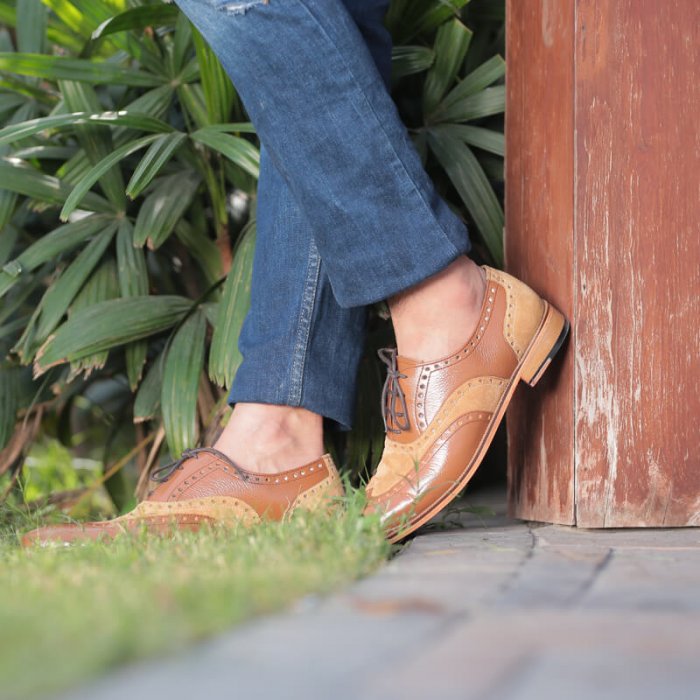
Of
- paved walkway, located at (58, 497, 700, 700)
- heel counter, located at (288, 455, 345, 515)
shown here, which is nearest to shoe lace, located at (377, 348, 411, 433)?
heel counter, located at (288, 455, 345, 515)

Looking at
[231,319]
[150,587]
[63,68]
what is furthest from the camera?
[63,68]

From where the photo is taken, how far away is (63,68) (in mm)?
1505

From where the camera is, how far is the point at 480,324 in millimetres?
1038

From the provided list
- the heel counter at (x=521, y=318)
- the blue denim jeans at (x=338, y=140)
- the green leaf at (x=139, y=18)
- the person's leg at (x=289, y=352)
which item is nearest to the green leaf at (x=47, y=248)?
the green leaf at (x=139, y=18)

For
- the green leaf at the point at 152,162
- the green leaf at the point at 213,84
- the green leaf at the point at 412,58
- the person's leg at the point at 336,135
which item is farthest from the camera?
the green leaf at the point at 412,58

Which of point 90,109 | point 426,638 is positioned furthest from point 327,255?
point 90,109

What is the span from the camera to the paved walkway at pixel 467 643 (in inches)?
15.3

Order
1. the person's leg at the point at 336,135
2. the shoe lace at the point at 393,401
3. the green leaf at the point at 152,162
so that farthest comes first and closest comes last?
1. the green leaf at the point at 152,162
2. the shoe lace at the point at 393,401
3. the person's leg at the point at 336,135

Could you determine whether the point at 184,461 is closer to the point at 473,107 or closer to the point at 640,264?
the point at 640,264

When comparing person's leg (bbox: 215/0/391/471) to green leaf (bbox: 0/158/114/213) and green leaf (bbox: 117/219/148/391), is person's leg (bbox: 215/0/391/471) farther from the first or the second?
green leaf (bbox: 0/158/114/213)

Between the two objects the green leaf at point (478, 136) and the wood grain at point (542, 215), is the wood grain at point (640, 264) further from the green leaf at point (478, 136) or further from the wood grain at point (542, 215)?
the green leaf at point (478, 136)

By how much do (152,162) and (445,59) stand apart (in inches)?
22.8

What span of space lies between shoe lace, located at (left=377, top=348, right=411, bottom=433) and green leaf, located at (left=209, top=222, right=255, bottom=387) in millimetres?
360

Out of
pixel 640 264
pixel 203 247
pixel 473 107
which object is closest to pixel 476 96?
pixel 473 107
